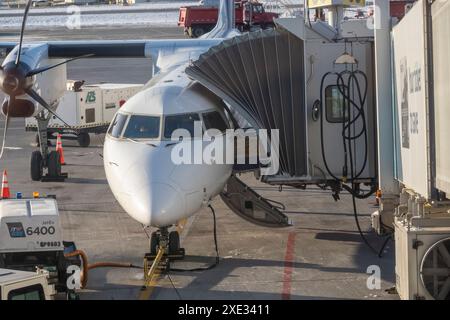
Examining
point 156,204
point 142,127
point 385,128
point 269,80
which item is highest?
point 269,80

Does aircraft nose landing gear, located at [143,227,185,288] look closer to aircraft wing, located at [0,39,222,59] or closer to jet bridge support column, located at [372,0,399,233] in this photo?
jet bridge support column, located at [372,0,399,233]

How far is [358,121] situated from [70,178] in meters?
10.8

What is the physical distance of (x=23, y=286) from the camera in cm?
1082

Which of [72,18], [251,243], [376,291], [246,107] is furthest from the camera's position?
[72,18]

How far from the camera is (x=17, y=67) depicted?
844 inches

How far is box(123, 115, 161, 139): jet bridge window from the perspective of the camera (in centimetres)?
1592

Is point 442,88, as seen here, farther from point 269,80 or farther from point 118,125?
point 118,125

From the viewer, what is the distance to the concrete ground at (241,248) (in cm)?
1470

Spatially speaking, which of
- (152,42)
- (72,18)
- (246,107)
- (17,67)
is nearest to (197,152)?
(246,107)

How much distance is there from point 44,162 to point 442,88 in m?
15.7

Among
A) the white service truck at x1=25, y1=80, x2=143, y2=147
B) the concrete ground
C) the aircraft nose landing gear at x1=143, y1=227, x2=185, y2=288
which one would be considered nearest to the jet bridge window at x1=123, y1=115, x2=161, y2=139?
the aircraft nose landing gear at x1=143, y1=227, x2=185, y2=288

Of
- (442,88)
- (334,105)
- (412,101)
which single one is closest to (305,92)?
(334,105)

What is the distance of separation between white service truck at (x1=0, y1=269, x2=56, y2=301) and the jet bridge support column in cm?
631

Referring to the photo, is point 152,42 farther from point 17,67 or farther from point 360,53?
point 360,53
